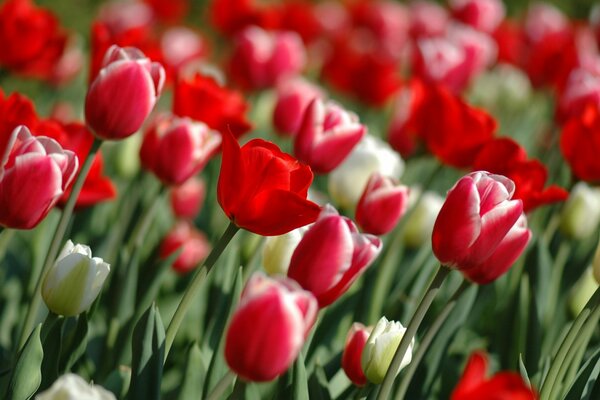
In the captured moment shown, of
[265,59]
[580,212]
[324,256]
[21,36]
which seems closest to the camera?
[324,256]

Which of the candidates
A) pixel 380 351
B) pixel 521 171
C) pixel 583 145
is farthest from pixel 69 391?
pixel 583 145

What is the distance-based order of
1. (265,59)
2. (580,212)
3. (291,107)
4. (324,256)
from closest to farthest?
(324,256)
(580,212)
(291,107)
(265,59)

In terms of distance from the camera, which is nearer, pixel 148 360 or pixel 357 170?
pixel 148 360

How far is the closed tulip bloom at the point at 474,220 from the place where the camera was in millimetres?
958

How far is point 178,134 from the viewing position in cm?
136

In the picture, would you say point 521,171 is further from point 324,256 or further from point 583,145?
point 324,256

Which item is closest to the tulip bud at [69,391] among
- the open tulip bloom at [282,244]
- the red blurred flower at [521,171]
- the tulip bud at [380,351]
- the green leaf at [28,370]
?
the open tulip bloom at [282,244]

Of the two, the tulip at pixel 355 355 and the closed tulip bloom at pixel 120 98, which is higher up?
the closed tulip bloom at pixel 120 98

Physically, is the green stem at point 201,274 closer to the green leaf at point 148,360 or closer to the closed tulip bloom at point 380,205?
the green leaf at point 148,360

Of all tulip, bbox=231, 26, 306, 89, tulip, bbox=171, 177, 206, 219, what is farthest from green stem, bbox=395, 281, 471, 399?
tulip, bbox=231, 26, 306, 89

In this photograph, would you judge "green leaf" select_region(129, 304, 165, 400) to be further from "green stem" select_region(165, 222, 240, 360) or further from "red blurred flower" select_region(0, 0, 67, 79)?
"red blurred flower" select_region(0, 0, 67, 79)

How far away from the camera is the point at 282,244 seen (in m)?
1.17

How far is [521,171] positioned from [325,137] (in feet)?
0.98

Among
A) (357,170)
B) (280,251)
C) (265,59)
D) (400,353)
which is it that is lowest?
(265,59)
